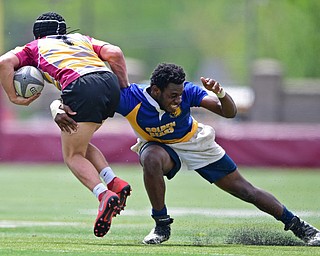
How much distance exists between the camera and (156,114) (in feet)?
28.3

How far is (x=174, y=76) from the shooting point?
848 cm

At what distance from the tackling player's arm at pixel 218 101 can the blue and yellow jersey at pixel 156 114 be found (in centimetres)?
7

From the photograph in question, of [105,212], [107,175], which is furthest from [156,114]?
[105,212]

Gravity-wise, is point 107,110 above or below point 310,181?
above

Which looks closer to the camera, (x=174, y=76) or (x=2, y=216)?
(x=174, y=76)

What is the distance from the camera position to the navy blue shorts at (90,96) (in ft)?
27.5

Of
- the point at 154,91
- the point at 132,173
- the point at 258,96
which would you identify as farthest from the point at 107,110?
the point at 258,96

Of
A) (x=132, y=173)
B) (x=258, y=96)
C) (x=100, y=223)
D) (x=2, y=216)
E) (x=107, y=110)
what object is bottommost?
(x=258, y=96)

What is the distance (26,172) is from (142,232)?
36.4 ft

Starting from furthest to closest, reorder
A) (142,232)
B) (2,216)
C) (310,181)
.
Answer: (310,181) < (2,216) < (142,232)

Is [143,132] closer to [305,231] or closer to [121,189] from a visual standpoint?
[121,189]

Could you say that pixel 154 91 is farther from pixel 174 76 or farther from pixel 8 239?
pixel 8 239

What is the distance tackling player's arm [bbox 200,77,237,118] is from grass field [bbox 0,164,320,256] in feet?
3.69

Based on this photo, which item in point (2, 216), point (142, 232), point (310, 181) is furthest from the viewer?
point (310, 181)
